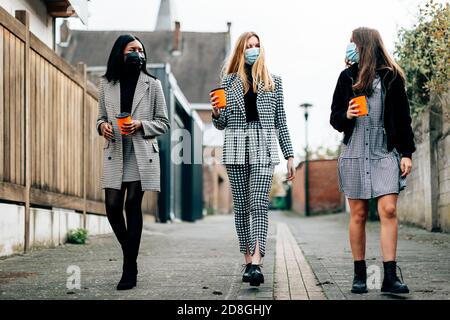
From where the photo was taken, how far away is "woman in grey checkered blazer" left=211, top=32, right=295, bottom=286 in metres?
5.62

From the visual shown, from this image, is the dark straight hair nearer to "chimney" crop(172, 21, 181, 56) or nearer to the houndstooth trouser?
the houndstooth trouser

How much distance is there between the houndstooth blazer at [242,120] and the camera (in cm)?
565

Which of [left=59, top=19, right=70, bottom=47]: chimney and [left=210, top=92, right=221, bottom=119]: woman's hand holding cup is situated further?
[left=59, top=19, right=70, bottom=47]: chimney

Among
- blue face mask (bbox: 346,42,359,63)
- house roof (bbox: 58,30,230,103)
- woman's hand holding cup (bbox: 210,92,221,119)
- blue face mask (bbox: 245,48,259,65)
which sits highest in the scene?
house roof (bbox: 58,30,230,103)

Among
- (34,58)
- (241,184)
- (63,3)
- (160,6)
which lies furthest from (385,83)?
(160,6)

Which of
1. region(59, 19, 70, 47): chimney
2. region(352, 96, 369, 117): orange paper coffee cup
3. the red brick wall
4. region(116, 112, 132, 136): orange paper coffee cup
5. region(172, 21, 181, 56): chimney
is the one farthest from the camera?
region(172, 21, 181, 56): chimney

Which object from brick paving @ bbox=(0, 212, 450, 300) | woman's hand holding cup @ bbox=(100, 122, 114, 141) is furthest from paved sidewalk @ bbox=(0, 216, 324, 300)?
woman's hand holding cup @ bbox=(100, 122, 114, 141)

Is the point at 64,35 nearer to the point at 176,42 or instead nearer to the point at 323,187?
the point at 176,42

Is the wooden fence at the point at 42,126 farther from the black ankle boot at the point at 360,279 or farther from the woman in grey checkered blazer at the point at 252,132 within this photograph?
the black ankle boot at the point at 360,279

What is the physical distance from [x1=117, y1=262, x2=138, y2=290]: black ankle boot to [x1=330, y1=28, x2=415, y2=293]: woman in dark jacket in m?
1.56

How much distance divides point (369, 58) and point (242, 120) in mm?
1105

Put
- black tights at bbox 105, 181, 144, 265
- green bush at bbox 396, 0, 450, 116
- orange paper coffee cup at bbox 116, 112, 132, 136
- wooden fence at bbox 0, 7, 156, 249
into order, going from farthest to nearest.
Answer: green bush at bbox 396, 0, 450, 116, wooden fence at bbox 0, 7, 156, 249, black tights at bbox 105, 181, 144, 265, orange paper coffee cup at bbox 116, 112, 132, 136

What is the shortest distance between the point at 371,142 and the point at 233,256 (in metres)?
3.63
